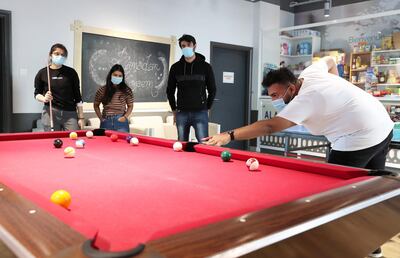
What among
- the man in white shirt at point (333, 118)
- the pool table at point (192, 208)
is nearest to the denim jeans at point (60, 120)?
the pool table at point (192, 208)

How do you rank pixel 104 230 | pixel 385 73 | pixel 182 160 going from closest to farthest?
pixel 104 230 < pixel 182 160 < pixel 385 73

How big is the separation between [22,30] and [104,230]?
4161 mm

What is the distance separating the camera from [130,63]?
17.8ft

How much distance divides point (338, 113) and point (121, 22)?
3926mm

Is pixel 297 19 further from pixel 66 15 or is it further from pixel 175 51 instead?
pixel 66 15

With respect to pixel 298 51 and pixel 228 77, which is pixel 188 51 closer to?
pixel 228 77

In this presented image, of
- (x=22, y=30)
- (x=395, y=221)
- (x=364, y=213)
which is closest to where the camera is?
(x=364, y=213)

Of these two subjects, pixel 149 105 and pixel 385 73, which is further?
pixel 385 73

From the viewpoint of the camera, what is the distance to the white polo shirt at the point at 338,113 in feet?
6.75

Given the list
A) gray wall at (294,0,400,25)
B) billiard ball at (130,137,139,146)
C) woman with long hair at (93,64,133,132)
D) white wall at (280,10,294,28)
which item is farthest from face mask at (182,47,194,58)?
gray wall at (294,0,400,25)

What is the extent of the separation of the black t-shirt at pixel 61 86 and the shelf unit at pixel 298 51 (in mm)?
4767

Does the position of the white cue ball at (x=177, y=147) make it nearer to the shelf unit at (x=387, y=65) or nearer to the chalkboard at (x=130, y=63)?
the chalkboard at (x=130, y=63)

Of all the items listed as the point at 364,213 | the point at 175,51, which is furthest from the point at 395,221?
the point at 175,51

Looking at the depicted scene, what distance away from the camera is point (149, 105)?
18.6 ft
